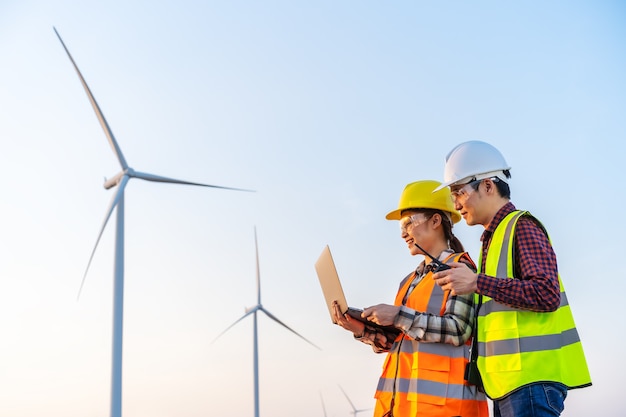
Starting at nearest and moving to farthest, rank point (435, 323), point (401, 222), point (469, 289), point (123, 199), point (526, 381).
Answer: point (526, 381), point (469, 289), point (435, 323), point (401, 222), point (123, 199)

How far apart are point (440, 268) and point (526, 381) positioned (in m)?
1.10

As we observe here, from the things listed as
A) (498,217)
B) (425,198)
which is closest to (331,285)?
(425,198)

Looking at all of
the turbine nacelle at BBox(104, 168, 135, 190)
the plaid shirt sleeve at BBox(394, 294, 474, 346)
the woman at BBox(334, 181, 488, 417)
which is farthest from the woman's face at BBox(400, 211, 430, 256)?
the turbine nacelle at BBox(104, 168, 135, 190)

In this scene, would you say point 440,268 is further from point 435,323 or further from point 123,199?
point 123,199

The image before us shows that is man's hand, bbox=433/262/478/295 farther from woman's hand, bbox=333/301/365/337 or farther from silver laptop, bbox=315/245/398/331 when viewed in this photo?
woman's hand, bbox=333/301/365/337

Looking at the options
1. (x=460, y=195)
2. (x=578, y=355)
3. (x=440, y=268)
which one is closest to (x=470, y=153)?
(x=460, y=195)

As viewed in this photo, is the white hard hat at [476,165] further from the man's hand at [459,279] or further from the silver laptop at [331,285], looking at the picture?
the silver laptop at [331,285]

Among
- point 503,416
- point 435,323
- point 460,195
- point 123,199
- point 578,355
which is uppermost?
point 123,199

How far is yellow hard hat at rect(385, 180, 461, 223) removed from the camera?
7.05m

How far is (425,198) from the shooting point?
706 cm

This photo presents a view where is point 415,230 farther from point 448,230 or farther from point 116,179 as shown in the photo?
point 116,179

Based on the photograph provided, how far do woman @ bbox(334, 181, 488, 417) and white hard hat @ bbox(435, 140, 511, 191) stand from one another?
2.27 ft

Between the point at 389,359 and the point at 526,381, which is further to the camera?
the point at 389,359

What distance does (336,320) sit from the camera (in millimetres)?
6871
